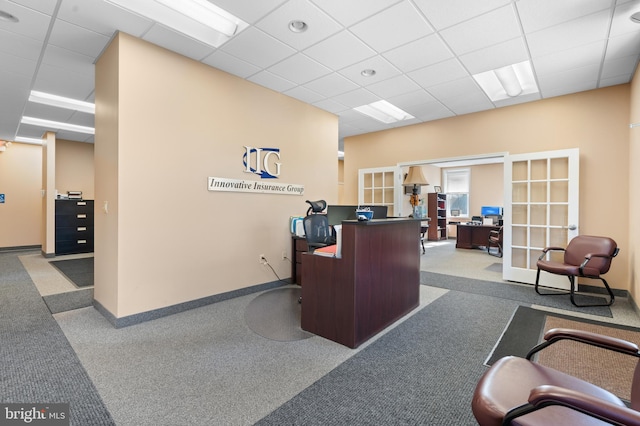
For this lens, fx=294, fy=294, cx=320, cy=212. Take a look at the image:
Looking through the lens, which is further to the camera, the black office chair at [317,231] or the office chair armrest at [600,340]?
the black office chair at [317,231]

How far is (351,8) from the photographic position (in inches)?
104

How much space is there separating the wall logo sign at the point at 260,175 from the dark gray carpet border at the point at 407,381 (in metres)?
2.56

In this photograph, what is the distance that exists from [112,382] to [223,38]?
10.8ft

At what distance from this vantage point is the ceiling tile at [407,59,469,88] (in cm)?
364

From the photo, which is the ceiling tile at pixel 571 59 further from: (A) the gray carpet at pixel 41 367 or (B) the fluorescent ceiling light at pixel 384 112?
(A) the gray carpet at pixel 41 367

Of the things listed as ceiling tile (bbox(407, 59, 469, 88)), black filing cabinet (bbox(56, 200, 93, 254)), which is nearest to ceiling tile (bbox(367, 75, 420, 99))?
ceiling tile (bbox(407, 59, 469, 88))

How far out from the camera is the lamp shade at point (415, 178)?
9867mm

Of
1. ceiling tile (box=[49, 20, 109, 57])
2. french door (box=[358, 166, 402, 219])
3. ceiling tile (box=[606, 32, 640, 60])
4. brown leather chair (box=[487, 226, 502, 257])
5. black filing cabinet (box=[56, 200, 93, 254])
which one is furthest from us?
brown leather chair (box=[487, 226, 502, 257])

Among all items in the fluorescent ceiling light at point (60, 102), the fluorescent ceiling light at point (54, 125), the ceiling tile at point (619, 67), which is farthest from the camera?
the fluorescent ceiling light at point (54, 125)

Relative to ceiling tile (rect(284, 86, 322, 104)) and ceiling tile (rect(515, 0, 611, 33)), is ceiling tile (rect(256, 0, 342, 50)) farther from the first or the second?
ceiling tile (rect(515, 0, 611, 33))

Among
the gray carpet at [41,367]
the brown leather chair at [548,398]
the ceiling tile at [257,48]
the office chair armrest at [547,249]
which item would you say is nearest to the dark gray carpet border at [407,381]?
the brown leather chair at [548,398]

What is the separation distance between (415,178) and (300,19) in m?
7.99

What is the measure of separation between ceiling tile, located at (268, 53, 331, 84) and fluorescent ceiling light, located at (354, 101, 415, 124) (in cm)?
153

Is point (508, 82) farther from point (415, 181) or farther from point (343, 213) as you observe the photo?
point (415, 181)
